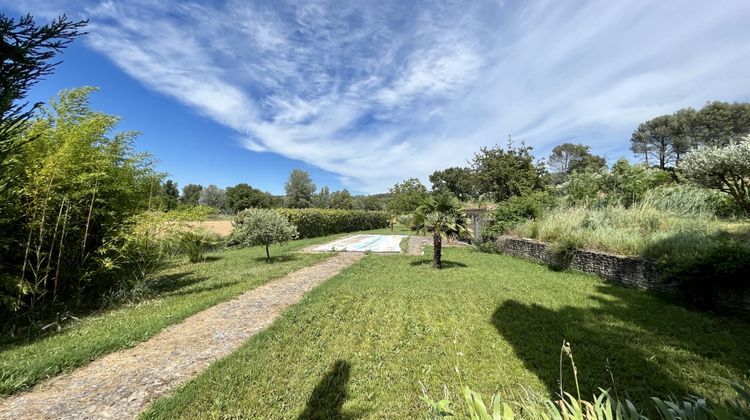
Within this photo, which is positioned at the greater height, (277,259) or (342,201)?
(342,201)

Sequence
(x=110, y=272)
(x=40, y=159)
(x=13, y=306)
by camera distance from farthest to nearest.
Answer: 1. (x=110, y=272)
2. (x=40, y=159)
3. (x=13, y=306)

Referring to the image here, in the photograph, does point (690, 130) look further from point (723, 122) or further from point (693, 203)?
point (693, 203)

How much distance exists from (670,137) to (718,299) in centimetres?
4953

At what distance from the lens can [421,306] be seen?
19.9 ft

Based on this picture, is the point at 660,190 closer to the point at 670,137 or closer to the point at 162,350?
the point at 162,350

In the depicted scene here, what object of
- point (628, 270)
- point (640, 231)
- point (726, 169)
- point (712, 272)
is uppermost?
point (726, 169)

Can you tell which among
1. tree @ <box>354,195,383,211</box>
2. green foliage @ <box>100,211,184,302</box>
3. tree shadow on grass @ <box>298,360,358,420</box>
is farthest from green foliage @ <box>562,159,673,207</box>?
tree @ <box>354,195,383,211</box>

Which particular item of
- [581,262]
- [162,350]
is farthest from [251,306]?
[581,262]

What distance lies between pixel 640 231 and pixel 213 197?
81.0 m

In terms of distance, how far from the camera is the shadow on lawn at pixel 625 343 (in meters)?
3.37

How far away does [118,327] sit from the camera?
16.4 feet

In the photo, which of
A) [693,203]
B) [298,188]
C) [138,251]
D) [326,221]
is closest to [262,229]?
[138,251]

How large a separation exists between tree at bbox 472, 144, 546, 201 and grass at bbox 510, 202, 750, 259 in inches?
462

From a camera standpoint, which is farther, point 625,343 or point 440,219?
point 440,219
